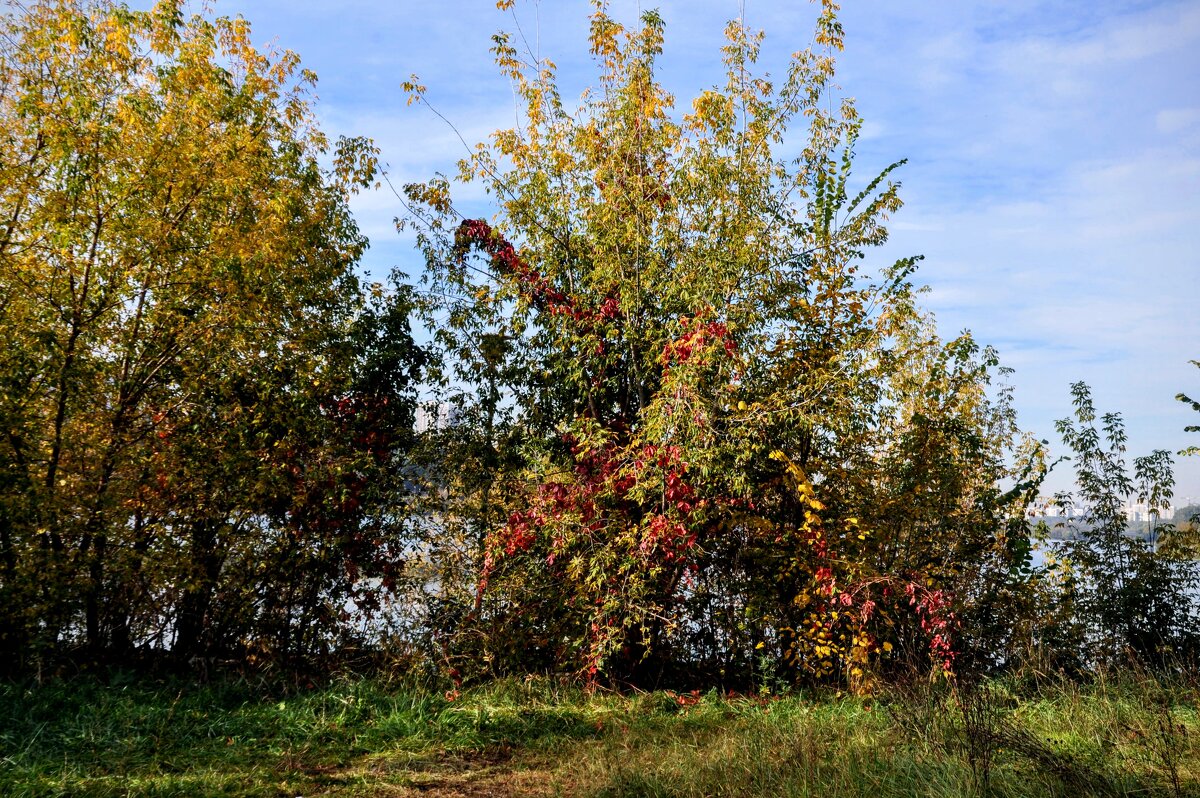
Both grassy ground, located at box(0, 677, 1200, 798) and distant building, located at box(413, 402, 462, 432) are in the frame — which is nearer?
grassy ground, located at box(0, 677, 1200, 798)

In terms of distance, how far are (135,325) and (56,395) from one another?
31.8 inches

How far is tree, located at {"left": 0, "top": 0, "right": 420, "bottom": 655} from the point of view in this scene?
652 cm

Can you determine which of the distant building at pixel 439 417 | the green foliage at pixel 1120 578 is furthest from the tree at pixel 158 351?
the green foliage at pixel 1120 578

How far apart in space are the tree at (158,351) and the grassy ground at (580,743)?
1144mm

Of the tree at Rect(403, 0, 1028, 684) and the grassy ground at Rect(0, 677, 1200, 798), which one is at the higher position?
the tree at Rect(403, 0, 1028, 684)

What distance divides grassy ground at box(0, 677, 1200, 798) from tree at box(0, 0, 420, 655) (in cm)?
114

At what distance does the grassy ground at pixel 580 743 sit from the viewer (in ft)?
14.5

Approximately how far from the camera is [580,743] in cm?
572

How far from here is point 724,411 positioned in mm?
6957

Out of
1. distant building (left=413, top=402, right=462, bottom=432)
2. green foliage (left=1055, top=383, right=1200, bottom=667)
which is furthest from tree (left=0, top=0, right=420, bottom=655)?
green foliage (left=1055, top=383, right=1200, bottom=667)

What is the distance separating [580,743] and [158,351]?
15.7 ft

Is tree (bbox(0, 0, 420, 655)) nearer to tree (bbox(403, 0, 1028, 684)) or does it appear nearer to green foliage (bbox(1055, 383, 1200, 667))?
tree (bbox(403, 0, 1028, 684))

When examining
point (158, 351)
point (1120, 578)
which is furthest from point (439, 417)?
point (1120, 578)

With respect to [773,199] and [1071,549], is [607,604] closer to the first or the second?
[773,199]
